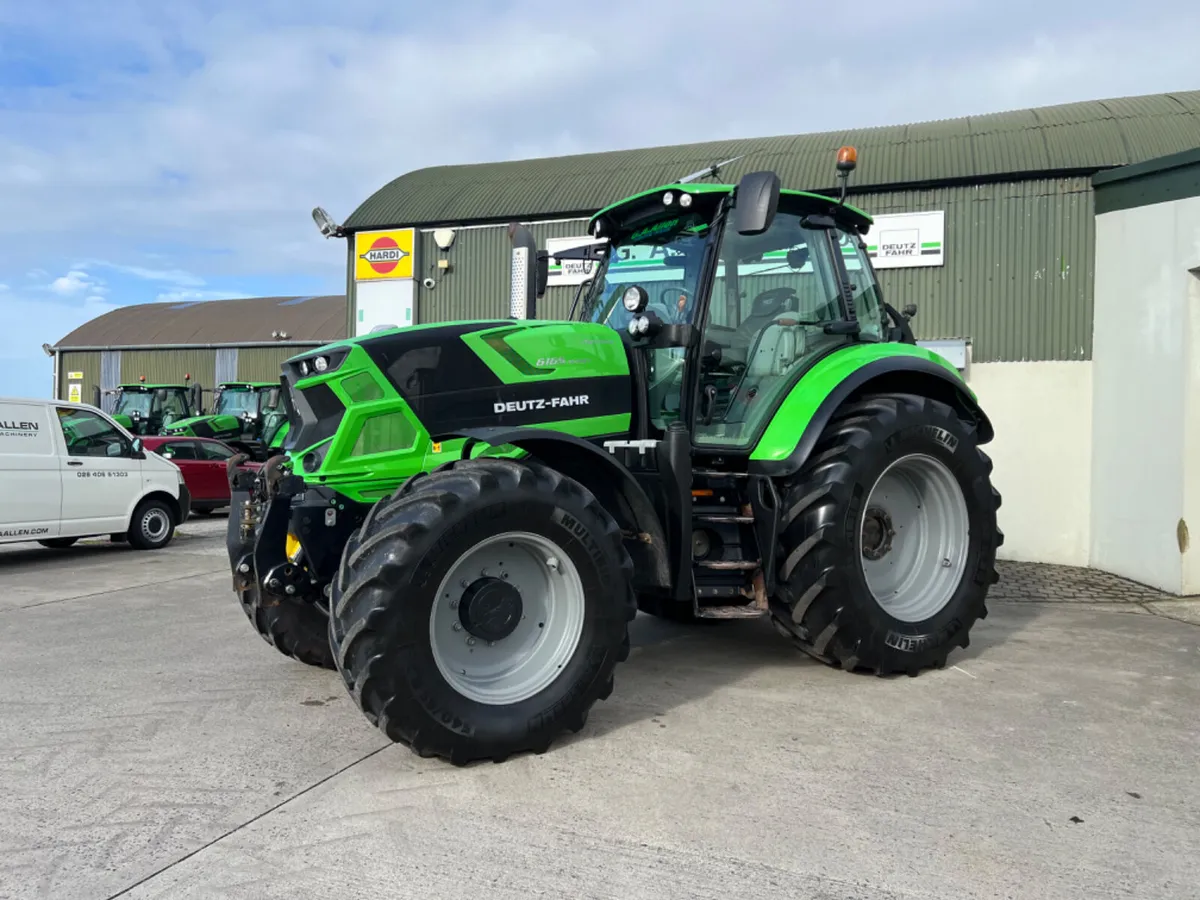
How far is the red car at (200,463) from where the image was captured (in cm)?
1406

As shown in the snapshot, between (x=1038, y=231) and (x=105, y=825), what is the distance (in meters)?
10.1

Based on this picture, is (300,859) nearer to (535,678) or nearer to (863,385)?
(535,678)

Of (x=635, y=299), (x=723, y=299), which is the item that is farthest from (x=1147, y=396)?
(x=635, y=299)

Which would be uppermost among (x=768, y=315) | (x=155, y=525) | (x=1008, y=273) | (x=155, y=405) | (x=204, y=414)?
(x=1008, y=273)

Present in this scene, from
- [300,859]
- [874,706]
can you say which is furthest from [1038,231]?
[300,859]

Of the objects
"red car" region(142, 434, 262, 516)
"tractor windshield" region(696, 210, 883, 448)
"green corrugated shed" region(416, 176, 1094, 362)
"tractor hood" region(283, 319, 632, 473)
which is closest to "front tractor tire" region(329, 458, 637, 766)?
"tractor hood" region(283, 319, 632, 473)

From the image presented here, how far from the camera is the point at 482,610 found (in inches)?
149

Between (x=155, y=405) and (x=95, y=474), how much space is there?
11.2m

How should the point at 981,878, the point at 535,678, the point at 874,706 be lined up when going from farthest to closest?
the point at 874,706 < the point at 535,678 < the point at 981,878

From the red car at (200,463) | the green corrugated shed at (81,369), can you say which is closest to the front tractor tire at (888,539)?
the red car at (200,463)

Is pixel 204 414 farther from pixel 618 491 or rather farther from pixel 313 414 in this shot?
pixel 618 491

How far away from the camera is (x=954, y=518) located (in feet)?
17.9

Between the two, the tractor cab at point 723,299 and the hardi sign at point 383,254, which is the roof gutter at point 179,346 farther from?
the tractor cab at point 723,299

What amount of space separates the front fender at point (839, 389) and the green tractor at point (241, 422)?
14.7 metres
